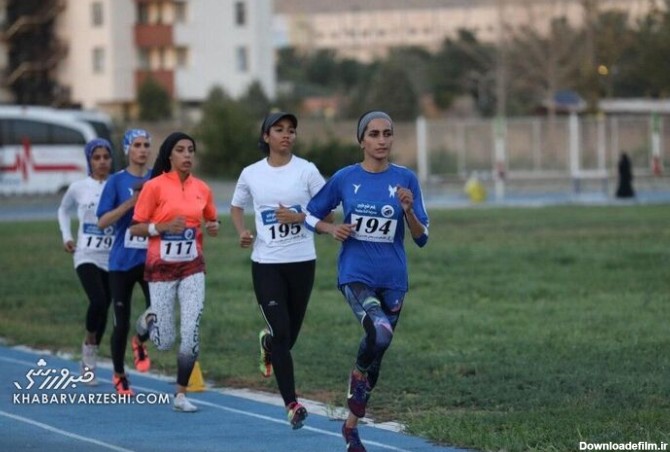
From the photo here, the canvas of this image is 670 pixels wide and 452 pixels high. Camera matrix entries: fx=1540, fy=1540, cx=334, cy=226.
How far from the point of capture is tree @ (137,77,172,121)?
78.3 m

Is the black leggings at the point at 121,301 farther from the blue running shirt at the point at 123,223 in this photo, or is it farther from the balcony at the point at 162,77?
the balcony at the point at 162,77

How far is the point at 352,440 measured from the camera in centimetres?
973

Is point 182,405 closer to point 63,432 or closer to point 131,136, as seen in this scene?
point 63,432

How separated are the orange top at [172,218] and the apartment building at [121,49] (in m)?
70.8

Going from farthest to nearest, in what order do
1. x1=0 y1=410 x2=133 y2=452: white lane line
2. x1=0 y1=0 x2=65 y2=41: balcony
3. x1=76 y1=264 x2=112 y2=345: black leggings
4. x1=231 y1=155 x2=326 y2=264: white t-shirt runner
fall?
x1=0 y1=0 x2=65 y2=41: balcony, x1=76 y1=264 x2=112 y2=345: black leggings, x1=231 y1=155 x2=326 y2=264: white t-shirt runner, x1=0 y1=410 x2=133 y2=452: white lane line

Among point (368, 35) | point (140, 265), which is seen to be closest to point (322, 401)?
point (140, 265)

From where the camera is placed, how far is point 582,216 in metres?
39.4

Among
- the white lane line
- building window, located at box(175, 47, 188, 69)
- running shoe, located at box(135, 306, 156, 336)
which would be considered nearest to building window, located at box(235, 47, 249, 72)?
building window, located at box(175, 47, 188, 69)

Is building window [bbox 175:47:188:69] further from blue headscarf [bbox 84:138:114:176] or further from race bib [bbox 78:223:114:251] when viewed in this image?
race bib [bbox 78:223:114:251]

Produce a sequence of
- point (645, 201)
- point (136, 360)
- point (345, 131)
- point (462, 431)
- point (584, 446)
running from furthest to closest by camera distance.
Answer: point (345, 131) → point (645, 201) → point (136, 360) → point (462, 431) → point (584, 446)

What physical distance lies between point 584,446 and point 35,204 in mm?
49056

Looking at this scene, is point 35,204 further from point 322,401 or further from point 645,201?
point 322,401

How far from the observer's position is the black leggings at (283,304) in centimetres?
1053

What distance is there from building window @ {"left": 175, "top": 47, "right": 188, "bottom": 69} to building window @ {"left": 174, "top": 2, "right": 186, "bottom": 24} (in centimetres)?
158
